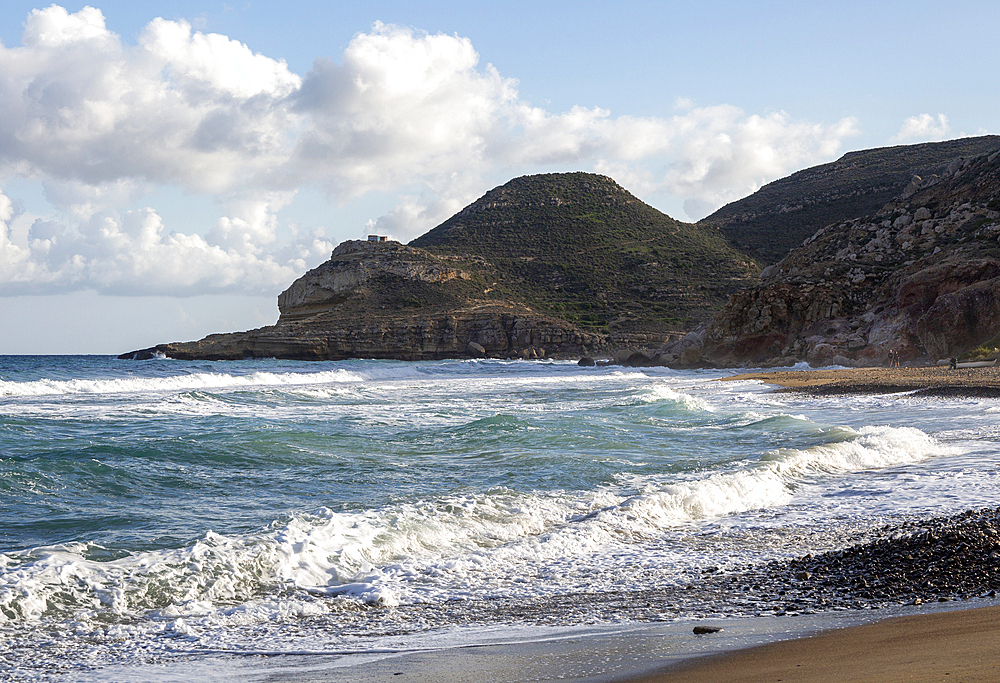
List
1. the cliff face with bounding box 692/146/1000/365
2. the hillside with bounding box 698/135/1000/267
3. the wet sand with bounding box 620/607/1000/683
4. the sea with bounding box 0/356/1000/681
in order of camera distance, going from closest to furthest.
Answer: the wet sand with bounding box 620/607/1000/683
the sea with bounding box 0/356/1000/681
the cliff face with bounding box 692/146/1000/365
the hillside with bounding box 698/135/1000/267

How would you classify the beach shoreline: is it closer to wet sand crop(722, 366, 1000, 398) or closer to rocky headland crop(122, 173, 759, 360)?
wet sand crop(722, 366, 1000, 398)

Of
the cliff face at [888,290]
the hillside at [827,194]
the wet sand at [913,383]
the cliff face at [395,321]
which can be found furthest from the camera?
the hillside at [827,194]

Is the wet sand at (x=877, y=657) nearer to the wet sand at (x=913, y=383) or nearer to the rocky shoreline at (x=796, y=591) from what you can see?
the rocky shoreline at (x=796, y=591)

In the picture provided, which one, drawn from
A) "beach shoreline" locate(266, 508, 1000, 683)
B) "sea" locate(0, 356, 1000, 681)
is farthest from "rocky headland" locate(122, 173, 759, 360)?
"beach shoreline" locate(266, 508, 1000, 683)

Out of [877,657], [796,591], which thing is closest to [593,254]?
[796,591]

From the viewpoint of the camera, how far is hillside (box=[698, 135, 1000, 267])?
8362 centimetres

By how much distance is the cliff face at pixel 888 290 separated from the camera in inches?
1374

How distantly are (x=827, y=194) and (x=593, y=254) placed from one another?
92.9ft

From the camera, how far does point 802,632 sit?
4.27m

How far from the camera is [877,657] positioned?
3.59 metres

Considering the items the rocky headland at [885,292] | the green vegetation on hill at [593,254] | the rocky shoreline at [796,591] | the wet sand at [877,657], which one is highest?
the green vegetation on hill at [593,254]

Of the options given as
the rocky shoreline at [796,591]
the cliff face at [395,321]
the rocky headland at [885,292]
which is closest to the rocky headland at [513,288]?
the cliff face at [395,321]

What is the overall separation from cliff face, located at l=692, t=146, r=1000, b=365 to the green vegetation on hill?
1034 inches

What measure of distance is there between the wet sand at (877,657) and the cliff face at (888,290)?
34.4m
